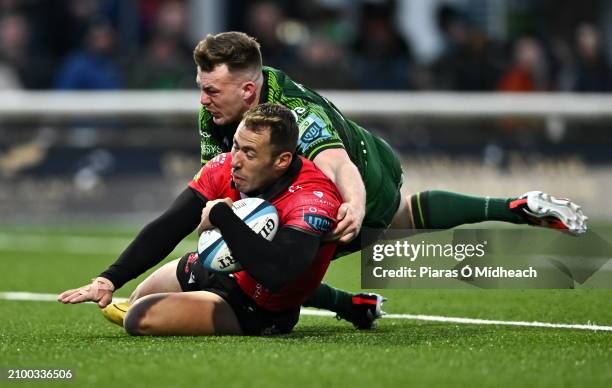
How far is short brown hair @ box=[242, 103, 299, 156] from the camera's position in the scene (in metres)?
6.84

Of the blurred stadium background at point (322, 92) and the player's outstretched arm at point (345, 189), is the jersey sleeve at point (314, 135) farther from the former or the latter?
the blurred stadium background at point (322, 92)

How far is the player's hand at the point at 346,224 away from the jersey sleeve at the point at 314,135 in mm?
506

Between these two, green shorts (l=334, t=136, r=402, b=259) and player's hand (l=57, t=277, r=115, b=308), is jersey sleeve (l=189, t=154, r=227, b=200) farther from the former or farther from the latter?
green shorts (l=334, t=136, r=402, b=259)

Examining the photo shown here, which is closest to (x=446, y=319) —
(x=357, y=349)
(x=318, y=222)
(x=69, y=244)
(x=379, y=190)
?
(x=379, y=190)

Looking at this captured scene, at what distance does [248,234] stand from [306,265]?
0.34 metres

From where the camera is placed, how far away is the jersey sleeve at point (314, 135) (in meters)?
7.33

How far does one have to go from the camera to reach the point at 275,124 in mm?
6855

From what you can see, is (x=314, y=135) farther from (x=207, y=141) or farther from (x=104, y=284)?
(x=104, y=284)

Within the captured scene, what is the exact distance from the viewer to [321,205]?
6895 millimetres

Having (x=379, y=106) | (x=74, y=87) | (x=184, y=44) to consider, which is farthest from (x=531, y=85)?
(x=74, y=87)

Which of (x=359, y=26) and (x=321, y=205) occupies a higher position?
(x=321, y=205)

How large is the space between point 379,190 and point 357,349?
1851 mm

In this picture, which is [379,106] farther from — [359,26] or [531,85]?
[359,26]

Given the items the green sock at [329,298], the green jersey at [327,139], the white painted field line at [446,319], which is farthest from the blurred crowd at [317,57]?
the green sock at [329,298]
